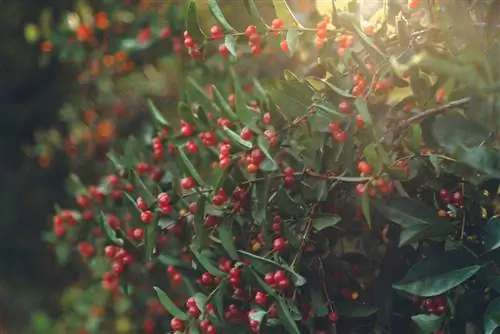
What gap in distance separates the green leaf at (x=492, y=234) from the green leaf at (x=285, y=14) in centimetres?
53

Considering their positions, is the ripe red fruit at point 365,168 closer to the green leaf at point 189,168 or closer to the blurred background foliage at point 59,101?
the green leaf at point 189,168

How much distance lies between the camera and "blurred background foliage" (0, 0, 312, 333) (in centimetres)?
329

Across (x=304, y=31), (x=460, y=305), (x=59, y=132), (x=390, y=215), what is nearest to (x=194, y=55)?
(x=304, y=31)

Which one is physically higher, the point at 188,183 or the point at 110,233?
the point at 188,183

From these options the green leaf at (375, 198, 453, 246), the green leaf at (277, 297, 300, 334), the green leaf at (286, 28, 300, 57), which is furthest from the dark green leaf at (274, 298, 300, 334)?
the green leaf at (286, 28, 300, 57)

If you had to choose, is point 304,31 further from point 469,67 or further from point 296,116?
point 469,67

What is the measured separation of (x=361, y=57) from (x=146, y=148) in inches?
35.1

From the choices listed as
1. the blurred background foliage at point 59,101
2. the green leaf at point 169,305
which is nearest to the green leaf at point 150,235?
the green leaf at point 169,305

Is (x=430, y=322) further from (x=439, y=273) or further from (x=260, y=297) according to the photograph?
(x=260, y=297)

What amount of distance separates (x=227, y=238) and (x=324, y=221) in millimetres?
190

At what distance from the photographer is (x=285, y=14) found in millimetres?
1769

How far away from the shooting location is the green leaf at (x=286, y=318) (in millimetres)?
1622

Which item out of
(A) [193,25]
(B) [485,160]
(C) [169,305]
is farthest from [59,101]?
(B) [485,160]

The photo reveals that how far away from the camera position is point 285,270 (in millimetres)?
1689
